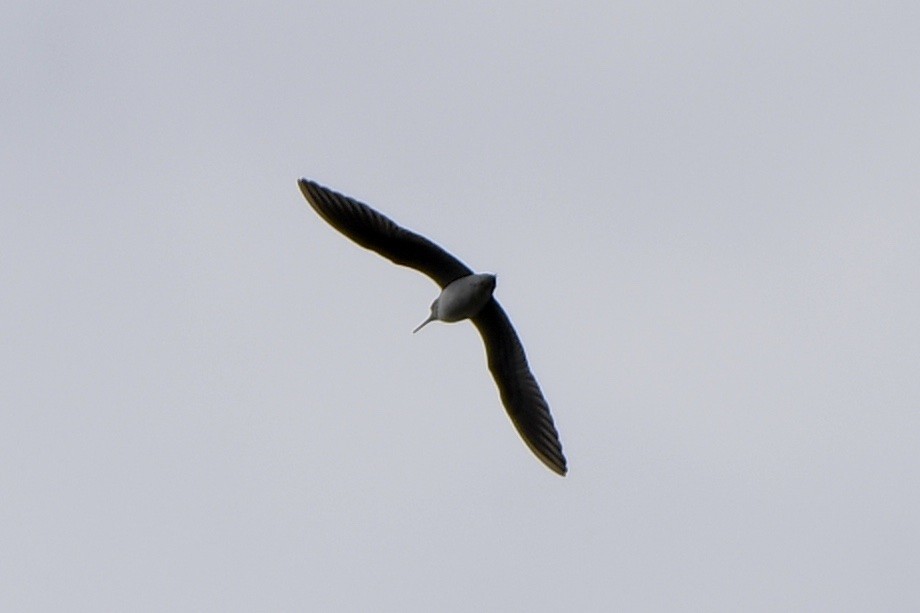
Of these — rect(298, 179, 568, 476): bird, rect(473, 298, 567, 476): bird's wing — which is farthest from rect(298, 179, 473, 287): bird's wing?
rect(473, 298, 567, 476): bird's wing

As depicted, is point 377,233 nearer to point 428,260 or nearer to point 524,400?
point 428,260

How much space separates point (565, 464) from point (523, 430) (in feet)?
2.25

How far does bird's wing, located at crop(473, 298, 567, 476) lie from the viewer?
945 inches

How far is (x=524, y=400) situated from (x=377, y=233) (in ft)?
10.3

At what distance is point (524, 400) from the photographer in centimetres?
2427

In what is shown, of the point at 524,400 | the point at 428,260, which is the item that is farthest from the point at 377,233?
the point at 524,400

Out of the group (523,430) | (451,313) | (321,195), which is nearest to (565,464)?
(523,430)

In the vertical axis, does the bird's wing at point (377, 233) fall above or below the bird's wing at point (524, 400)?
above

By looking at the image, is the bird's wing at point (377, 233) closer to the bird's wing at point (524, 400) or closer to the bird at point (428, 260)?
the bird at point (428, 260)

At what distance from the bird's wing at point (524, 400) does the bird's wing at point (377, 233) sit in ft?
4.69

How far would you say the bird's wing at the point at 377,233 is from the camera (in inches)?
892

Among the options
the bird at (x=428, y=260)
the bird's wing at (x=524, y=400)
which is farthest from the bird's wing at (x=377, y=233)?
the bird's wing at (x=524, y=400)

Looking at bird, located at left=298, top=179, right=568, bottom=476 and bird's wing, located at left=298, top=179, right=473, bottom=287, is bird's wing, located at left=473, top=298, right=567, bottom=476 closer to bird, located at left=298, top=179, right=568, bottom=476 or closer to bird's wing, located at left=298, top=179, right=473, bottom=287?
bird, located at left=298, top=179, right=568, bottom=476

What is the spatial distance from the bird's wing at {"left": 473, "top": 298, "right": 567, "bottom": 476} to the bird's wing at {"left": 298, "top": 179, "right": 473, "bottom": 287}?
4.69 ft
